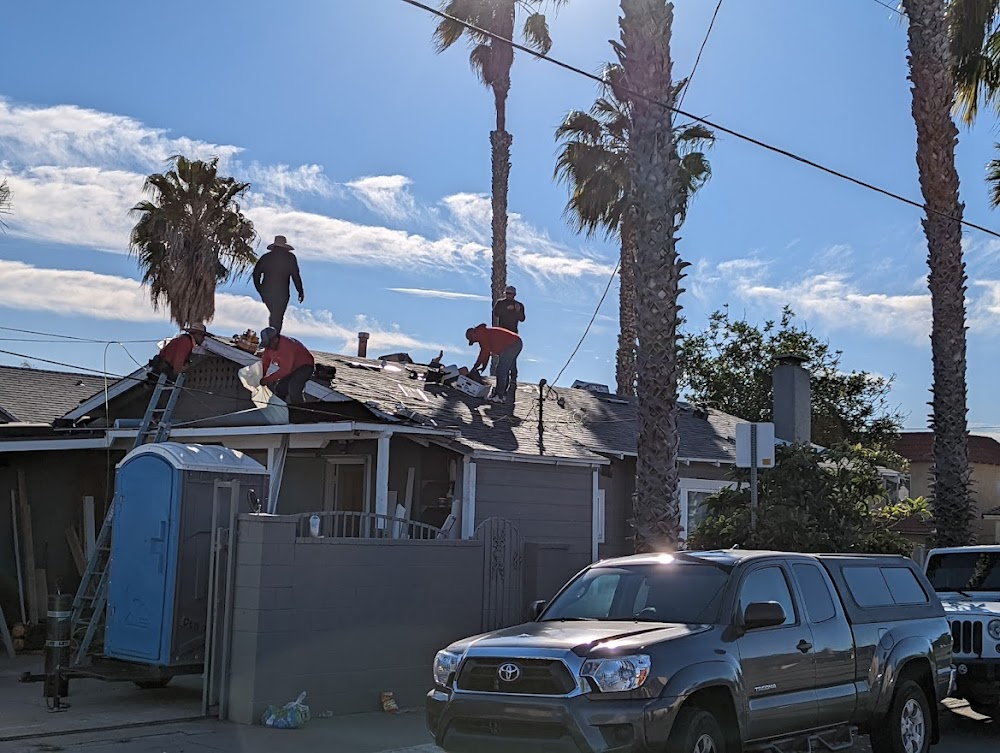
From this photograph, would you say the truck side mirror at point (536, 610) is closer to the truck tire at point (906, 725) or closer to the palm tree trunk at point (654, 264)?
the truck tire at point (906, 725)

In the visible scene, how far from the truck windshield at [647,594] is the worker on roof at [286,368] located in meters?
6.69

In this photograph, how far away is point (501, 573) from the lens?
1203cm

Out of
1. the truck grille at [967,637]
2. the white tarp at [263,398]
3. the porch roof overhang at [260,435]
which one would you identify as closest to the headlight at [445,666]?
the porch roof overhang at [260,435]

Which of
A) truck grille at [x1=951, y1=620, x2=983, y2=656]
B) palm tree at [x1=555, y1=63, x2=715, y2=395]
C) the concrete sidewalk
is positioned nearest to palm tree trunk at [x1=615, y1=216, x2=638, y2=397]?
palm tree at [x1=555, y1=63, x2=715, y2=395]

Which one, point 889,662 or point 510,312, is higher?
point 510,312

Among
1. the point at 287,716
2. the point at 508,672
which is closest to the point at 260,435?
the point at 287,716

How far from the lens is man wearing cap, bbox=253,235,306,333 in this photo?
1488cm

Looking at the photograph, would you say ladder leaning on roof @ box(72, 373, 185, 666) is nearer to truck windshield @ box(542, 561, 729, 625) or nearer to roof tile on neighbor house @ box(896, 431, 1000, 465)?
truck windshield @ box(542, 561, 729, 625)

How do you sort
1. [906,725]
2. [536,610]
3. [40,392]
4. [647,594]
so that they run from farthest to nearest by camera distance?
1. [40,392]
2. [906,725]
3. [536,610]
4. [647,594]

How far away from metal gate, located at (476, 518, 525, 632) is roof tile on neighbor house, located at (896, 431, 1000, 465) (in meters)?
30.7

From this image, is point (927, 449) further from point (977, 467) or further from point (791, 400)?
point (791, 400)

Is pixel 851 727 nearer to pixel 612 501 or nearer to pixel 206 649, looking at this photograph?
pixel 206 649

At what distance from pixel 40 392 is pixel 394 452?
933 cm

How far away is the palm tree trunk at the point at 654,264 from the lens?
12.8m
